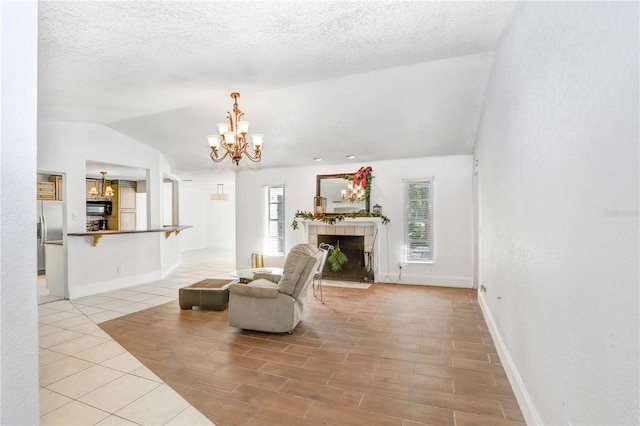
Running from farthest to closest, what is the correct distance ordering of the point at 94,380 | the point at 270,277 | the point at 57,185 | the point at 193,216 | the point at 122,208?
the point at 193,216 < the point at 122,208 < the point at 57,185 < the point at 270,277 < the point at 94,380

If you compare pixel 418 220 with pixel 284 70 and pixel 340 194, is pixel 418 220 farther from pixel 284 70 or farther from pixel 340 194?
pixel 284 70

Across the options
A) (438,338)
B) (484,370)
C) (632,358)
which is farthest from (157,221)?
(632,358)

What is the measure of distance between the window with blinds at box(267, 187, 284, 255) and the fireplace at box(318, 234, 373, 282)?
141 cm

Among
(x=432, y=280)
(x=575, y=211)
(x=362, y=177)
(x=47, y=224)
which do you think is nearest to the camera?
(x=575, y=211)

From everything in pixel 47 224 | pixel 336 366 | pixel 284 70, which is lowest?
pixel 336 366

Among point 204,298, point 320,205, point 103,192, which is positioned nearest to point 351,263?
point 320,205

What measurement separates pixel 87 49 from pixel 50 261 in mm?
4333

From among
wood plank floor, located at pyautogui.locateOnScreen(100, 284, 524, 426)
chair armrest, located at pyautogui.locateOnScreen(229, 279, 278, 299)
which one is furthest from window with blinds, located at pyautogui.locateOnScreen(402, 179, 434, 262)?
chair armrest, located at pyautogui.locateOnScreen(229, 279, 278, 299)

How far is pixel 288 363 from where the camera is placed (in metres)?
2.99

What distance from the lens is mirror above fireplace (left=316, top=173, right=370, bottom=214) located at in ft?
22.3

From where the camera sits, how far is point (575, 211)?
140 cm

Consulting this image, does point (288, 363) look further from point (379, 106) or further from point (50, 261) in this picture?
point (50, 261)

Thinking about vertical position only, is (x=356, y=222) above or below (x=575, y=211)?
below

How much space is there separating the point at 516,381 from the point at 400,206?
438 cm
